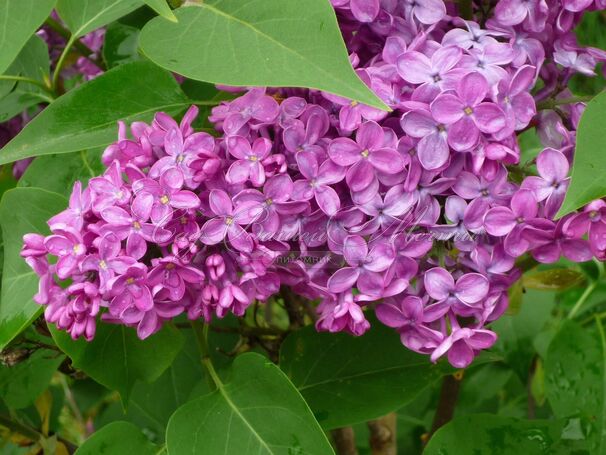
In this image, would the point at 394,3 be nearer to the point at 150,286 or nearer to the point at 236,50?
the point at 236,50

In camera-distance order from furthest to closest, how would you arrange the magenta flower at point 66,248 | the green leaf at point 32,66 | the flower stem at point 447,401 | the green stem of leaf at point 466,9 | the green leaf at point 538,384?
the green leaf at point 538,384, the flower stem at point 447,401, the green leaf at point 32,66, the green stem of leaf at point 466,9, the magenta flower at point 66,248

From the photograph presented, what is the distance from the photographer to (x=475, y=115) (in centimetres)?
78

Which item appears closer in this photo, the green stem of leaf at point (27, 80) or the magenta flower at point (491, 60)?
the magenta flower at point (491, 60)

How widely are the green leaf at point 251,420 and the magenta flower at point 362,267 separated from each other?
13 cm

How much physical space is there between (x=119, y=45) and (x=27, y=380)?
46 centimetres

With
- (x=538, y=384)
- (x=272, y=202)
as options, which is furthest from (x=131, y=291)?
(x=538, y=384)

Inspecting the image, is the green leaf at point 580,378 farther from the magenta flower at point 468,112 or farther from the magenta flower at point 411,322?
the magenta flower at point 468,112

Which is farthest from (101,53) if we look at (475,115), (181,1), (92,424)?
(92,424)

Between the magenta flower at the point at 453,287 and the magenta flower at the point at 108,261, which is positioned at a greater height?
the magenta flower at the point at 108,261

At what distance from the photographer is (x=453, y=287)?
0.83 meters

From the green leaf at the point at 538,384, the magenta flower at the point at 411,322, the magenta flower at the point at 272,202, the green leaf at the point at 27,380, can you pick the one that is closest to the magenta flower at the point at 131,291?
the magenta flower at the point at 272,202

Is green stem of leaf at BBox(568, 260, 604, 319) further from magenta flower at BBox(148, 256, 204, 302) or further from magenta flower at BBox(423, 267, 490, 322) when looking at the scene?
magenta flower at BBox(148, 256, 204, 302)

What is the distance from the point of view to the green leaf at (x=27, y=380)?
1216 mm

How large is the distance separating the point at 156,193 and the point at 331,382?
0.40 metres
